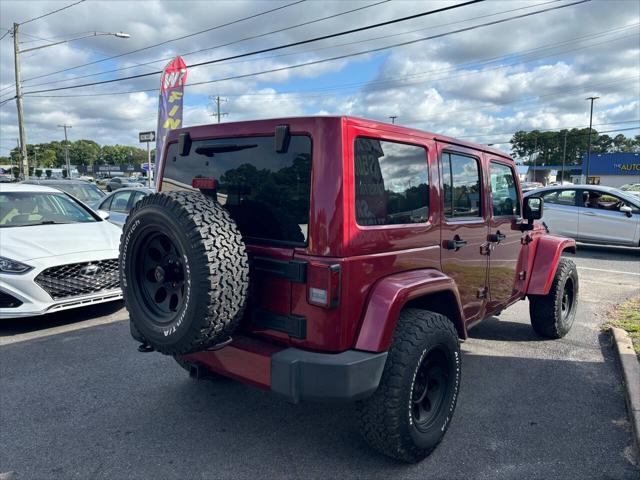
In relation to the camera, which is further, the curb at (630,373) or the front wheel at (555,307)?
the front wheel at (555,307)

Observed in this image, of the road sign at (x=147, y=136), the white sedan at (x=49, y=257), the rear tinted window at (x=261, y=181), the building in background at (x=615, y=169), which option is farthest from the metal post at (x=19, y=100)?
the building in background at (x=615, y=169)

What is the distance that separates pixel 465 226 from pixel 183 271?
1994 mm

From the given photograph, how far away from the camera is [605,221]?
1063 cm

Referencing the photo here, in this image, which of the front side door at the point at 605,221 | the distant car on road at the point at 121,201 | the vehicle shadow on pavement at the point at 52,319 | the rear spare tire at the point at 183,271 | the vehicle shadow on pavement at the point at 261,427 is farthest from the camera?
the front side door at the point at 605,221

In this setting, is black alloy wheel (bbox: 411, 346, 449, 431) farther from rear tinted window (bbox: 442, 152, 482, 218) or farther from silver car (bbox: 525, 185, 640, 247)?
silver car (bbox: 525, 185, 640, 247)

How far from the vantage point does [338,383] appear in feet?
7.66

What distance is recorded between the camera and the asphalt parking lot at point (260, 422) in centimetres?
275

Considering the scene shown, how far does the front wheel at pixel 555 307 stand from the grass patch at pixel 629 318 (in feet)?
1.96

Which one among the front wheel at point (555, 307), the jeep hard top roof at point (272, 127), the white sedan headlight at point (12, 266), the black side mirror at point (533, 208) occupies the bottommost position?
the front wheel at point (555, 307)

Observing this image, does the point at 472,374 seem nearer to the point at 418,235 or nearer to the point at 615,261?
the point at 418,235

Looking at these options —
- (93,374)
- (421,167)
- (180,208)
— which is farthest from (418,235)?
(93,374)

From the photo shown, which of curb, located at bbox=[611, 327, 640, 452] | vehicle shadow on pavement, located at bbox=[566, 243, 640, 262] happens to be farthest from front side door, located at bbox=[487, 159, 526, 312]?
vehicle shadow on pavement, located at bbox=[566, 243, 640, 262]

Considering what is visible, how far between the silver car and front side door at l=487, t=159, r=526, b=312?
7.12 metres

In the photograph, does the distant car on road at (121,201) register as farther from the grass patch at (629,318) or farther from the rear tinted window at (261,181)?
the grass patch at (629,318)
